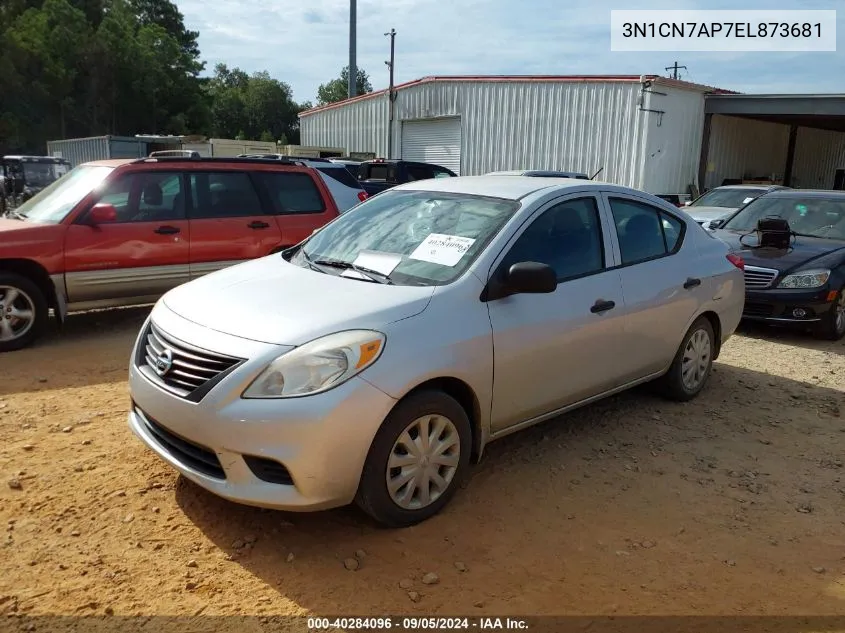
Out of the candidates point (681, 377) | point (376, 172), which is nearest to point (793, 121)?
point (376, 172)

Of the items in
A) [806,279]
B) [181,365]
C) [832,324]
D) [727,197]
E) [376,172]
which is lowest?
[832,324]

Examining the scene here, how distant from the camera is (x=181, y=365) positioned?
124 inches

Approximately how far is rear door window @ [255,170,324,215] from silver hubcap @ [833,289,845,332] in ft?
19.2

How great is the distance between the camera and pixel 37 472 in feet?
12.1

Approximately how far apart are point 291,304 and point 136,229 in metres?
4.01

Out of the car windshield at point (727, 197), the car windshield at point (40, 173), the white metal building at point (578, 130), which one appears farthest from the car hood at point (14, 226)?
the white metal building at point (578, 130)

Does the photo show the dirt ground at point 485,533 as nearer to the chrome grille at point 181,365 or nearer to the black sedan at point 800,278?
the chrome grille at point 181,365

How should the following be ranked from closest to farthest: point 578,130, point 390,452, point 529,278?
point 390,452
point 529,278
point 578,130

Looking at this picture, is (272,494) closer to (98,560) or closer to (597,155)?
(98,560)

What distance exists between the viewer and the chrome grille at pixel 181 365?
3023mm

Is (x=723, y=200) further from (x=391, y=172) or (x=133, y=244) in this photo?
(x=133, y=244)

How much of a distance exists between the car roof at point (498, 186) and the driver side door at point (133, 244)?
326cm

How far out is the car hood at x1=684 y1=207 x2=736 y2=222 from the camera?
486 inches

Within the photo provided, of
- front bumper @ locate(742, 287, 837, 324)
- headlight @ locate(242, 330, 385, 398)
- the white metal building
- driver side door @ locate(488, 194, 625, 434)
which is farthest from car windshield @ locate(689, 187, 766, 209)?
headlight @ locate(242, 330, 385, 398)
